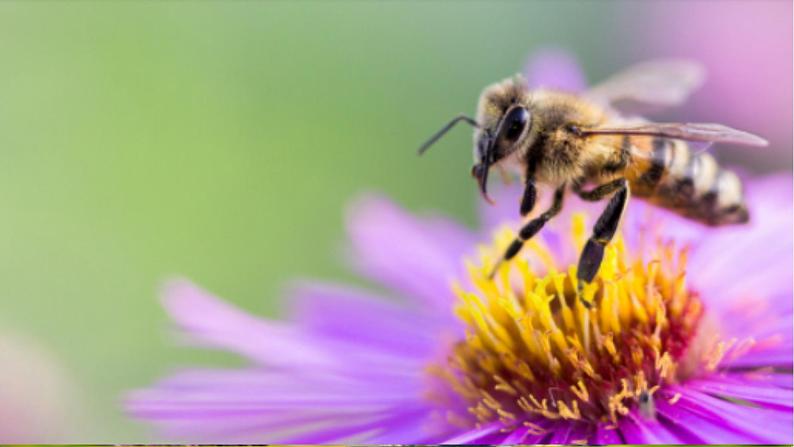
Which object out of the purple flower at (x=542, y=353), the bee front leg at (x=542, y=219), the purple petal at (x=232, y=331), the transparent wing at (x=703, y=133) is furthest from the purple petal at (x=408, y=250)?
the transparent wing at (x=703, y=133)

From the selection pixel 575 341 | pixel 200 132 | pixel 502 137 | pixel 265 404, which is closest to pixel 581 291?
pixel 575 341

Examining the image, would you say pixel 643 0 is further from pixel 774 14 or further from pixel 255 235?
pixel 255 235

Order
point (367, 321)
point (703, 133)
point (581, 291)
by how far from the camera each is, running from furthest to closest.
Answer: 1. point (367, 321)
2. point (581, 291)
3. point (703, 133)

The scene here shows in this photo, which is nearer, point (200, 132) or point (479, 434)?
point (479, 434)

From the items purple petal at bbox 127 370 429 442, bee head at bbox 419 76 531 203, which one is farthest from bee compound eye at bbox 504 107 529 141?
purple petal at bbox 127 370 429 442

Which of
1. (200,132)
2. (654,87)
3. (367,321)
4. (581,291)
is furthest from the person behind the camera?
(200,132)

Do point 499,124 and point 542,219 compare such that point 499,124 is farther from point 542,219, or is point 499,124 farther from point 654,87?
point 654,87

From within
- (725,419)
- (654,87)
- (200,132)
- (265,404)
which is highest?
(200,132)
